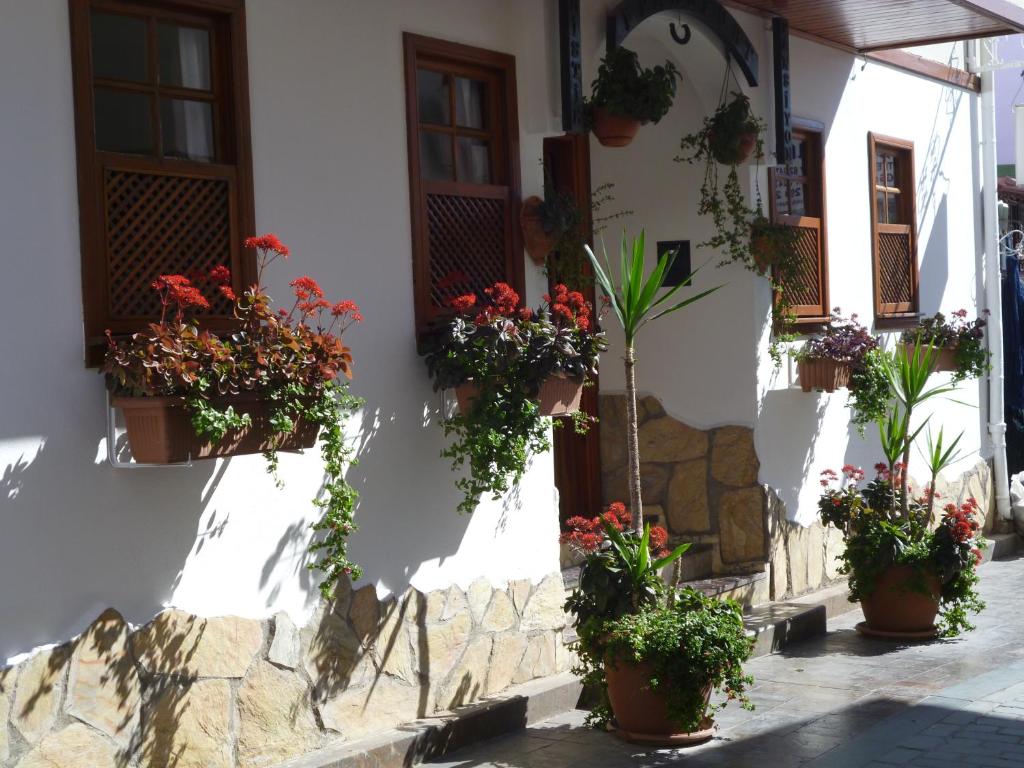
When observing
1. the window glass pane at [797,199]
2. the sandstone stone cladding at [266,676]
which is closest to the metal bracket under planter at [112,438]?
the sandstone stone cladding at [266,676]

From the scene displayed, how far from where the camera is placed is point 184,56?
5.37 m

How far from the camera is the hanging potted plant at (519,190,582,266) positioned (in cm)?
678

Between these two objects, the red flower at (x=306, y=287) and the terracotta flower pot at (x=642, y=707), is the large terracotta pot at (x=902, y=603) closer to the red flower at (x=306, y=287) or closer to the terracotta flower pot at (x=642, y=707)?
the terracotta flower pot at (x=642, y=707)

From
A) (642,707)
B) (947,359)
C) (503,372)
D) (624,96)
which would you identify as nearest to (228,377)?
(503,372)

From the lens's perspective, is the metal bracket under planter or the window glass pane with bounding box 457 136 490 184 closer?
the metal bracket under planter

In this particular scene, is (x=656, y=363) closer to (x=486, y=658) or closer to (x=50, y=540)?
(x=486, y=658)

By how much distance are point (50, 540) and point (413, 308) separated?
2087 mm

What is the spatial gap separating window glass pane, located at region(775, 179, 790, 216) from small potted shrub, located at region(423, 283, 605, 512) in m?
3.27

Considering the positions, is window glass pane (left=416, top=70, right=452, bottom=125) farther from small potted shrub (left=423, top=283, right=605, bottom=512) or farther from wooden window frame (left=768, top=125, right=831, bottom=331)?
wooden window frame (left=768, top=125, right=831, bottom=331)

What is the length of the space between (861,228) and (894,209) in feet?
2.74

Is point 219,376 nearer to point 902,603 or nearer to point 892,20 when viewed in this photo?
point 902,603

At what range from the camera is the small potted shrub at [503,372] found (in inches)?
234

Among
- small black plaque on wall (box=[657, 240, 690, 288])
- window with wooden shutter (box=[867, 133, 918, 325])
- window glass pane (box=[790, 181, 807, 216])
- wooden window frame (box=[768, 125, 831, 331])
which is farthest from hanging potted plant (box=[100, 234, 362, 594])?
window with wooden shutter (box=[867, 133, 918, 325])

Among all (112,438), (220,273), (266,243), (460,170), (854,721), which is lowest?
(854,721)
